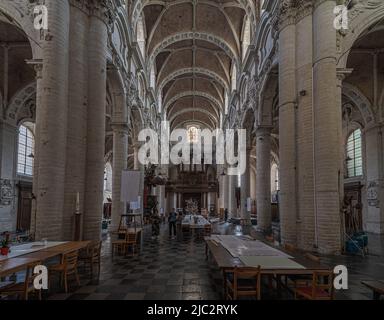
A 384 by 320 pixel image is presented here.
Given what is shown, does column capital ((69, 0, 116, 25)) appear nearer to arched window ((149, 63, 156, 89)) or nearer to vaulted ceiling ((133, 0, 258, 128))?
vaulted ceiling ((133, 0, 258, 128))

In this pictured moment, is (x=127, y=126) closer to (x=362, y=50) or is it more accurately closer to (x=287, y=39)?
(x=287, y=39)

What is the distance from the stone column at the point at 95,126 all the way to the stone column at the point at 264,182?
9429 mm

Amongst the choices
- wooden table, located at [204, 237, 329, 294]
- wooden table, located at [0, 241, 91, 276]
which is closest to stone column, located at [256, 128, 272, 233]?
wooden table, located at [204, 237, 329, 294]

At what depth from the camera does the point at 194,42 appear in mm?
27438

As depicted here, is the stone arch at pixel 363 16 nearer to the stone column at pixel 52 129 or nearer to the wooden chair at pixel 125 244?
the wooden chair at pixel 125 244

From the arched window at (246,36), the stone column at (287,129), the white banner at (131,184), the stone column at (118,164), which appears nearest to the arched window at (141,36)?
the arched window at (246,36)

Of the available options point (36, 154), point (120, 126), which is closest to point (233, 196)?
point (120, 126)

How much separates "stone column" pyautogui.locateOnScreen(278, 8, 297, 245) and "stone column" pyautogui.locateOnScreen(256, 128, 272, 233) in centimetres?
564

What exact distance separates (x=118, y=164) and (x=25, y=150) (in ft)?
24.4

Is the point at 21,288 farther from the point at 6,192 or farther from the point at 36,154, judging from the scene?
the point at 6,192

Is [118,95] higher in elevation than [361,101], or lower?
lower

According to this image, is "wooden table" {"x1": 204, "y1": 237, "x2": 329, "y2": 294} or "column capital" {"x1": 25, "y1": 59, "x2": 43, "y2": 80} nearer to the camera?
"wooden table" {"x1": 204, "y1": 237, "x2": 329, "y2": 294}

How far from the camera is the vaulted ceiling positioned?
22719mm
